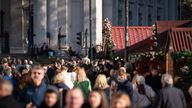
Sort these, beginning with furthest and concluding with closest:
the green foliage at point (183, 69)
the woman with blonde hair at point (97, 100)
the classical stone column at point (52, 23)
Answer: the classical stone column at point (52, 23)
the green foliage at point (183, 69)
the woman with blonde hair at point (97, 100)

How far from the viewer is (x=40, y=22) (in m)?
66.2

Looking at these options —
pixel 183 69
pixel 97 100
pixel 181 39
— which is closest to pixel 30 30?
pixel 181 39

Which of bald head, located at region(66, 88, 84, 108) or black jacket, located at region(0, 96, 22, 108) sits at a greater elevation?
bald head, located at region(66, 88, 84, 108)

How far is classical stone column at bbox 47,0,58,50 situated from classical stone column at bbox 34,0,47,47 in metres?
0.35

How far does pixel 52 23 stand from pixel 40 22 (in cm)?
102

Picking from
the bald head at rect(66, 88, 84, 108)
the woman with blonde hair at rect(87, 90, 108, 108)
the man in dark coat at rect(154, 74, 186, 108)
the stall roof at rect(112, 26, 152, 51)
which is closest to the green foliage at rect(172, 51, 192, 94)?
the man in dark coat at rect(154, 74, 186, 108)

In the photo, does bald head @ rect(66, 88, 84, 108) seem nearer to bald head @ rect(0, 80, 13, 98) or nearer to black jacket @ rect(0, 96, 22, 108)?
Answer: black jacket @ rect(0, 96, 22, 108)

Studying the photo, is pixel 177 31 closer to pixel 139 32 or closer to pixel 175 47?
pixel 175 47

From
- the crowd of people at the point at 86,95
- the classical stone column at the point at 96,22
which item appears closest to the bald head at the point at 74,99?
the crowd of people at the point at 86,95

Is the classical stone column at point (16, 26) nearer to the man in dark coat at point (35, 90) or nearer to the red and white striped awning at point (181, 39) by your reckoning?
the red and white striped awning at point (181, 39)

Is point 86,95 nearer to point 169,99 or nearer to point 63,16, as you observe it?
point 169,99

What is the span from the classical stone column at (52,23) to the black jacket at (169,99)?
168 ft

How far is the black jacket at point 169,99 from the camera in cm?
1464

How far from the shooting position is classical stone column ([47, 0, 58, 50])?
6625 centimetres
